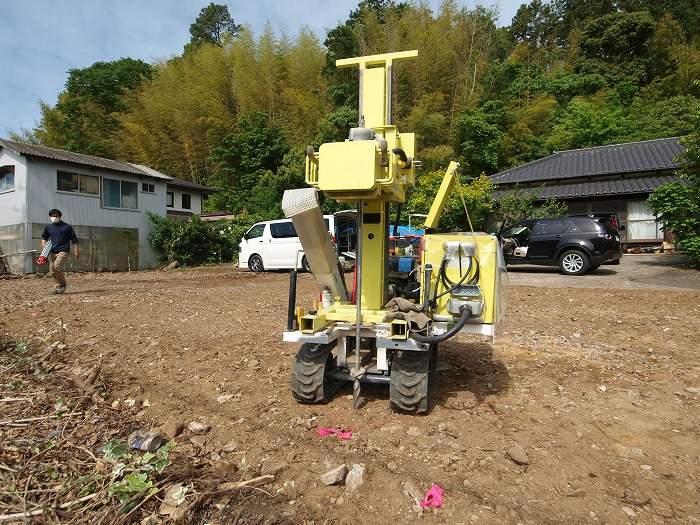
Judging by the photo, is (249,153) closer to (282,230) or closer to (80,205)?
(80,205)

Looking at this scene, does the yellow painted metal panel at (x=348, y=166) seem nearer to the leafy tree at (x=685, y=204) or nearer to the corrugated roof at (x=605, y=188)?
the leafy tree at (x=685, y=204)

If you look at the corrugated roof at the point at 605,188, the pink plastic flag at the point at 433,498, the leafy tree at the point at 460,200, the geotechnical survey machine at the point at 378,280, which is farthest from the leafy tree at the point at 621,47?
the pink plastic flag at the point at 433,498

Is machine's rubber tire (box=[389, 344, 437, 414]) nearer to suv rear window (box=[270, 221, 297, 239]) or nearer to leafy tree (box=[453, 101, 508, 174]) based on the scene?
suv rear window (box=[270, 221, 297, 239])

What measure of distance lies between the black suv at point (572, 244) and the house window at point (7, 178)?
14859mm

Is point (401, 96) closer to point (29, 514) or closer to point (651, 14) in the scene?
point (29, 514)

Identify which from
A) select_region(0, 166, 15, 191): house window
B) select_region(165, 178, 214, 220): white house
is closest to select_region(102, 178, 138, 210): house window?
select_region(0, 166, 15, 191): house window

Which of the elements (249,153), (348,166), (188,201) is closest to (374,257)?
(348,166)

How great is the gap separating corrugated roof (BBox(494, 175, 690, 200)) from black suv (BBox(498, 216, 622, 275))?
6.18m

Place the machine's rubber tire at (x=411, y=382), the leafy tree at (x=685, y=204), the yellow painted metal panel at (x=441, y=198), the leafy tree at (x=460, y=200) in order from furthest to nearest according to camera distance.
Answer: the leafy tree at (x=460, y=200) < the leafy tree at (x=685, y=204) < the yellow painted metal panel at (x=441, y=198) < the machine's rubber tire at (x=411, y=382)

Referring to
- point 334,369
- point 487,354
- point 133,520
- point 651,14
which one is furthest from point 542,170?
point 651,14

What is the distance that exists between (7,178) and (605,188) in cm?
2036

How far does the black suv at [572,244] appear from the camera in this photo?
31.7ft

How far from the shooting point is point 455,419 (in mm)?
2977

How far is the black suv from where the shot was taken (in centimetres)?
967
